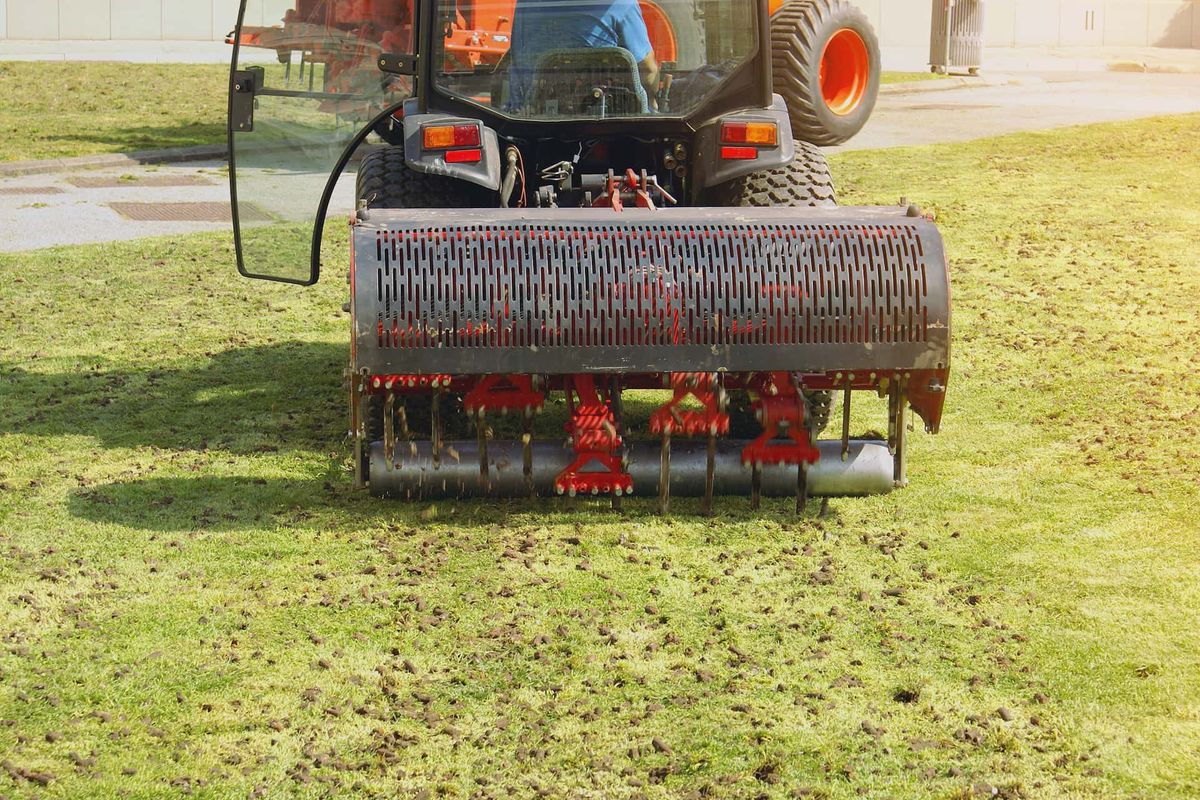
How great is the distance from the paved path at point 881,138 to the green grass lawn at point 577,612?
161 cm

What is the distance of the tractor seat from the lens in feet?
20.3

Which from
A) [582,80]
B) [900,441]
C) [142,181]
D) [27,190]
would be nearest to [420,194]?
[582,80]

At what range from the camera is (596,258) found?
5.20 meters

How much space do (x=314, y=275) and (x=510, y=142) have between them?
0.98 m

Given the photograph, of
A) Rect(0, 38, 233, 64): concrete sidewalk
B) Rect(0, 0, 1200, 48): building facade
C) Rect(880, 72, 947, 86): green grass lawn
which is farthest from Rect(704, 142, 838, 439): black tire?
Rect(0, 0, 1200, 48): building facade

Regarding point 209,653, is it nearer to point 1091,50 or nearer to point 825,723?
point 825,723

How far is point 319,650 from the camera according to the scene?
4.29m

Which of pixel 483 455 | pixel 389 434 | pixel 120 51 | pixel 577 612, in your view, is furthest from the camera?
pixel 120 51

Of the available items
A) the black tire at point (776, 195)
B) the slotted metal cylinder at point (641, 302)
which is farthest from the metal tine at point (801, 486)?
the black tire at point (776, 195)

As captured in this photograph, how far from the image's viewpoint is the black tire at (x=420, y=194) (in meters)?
6.00

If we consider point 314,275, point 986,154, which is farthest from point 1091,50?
point 314,275

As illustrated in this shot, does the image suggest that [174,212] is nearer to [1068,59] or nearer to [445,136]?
[445,136]

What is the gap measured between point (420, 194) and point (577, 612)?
2.25 m

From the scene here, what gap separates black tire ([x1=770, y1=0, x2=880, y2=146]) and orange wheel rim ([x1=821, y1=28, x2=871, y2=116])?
0.18 ft
